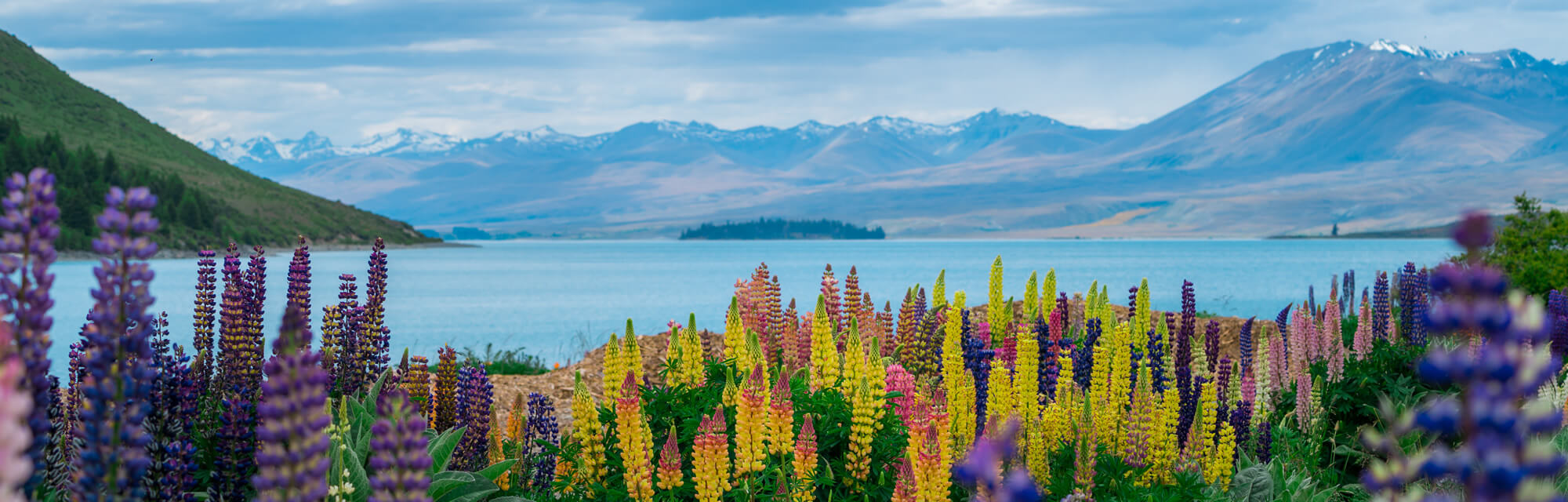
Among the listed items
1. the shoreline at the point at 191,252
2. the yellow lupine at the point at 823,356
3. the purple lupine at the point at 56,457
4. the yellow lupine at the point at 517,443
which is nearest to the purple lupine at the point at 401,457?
the purple lupine at the point at 56,457

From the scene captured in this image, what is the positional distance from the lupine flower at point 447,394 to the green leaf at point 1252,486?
5.99 m

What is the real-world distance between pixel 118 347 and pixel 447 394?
6109 mm

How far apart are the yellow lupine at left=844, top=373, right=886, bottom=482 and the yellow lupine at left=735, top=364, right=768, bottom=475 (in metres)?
0.62

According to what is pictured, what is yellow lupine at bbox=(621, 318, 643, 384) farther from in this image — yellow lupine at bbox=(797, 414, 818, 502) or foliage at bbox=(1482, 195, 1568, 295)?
foliage at bbox=(1482, 195, 1568, 295)

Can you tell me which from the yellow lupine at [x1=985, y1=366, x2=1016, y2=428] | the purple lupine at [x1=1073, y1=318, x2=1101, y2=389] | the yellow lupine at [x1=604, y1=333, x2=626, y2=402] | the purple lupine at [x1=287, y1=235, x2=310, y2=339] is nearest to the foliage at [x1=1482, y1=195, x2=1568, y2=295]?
the purple lupine at [x1=1073, y1=318, x2=1101, y2=389]

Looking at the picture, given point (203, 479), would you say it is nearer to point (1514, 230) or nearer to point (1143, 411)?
point (1143, 411)

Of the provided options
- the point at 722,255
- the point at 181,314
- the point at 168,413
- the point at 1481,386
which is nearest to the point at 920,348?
the point at 168,413

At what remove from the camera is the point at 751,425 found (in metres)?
6.02

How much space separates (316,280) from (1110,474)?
94179 millimetres

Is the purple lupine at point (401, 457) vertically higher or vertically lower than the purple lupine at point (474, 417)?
higher

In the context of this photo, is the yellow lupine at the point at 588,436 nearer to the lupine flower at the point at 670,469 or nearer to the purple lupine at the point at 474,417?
the lupine flower at the point at 670,469

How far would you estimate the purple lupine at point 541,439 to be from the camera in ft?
27.1

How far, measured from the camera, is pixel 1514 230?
23125 mm

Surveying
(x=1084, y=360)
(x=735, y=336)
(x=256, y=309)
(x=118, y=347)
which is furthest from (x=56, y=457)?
(x=1084, y=360)
